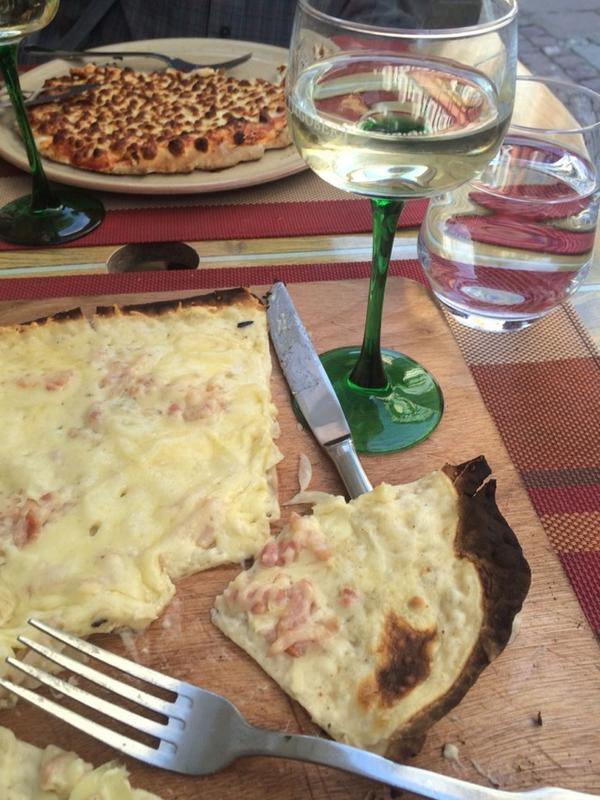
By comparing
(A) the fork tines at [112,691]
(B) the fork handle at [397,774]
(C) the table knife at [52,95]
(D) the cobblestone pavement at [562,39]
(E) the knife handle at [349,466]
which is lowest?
(D) the cobblestone pavement at [562,39]

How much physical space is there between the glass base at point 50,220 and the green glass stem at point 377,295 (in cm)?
90

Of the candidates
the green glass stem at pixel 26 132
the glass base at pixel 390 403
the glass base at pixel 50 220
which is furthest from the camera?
the glass base at pixel 50 220

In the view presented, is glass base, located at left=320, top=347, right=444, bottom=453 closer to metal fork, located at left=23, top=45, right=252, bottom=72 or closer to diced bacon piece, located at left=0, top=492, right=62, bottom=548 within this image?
diced bacon piece, located at left=0, top=492, right=62, bottom=548

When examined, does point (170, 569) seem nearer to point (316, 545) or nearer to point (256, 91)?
point (316, 545)

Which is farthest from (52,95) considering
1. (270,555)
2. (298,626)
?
(298,626)

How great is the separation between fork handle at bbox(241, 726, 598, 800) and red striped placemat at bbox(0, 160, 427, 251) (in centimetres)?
136

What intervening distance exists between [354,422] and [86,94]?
1.68 metres

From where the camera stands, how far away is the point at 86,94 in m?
2.41

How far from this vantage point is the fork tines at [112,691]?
36.0 inches

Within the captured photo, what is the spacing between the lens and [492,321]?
1.65 metres

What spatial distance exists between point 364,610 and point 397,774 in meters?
0.24

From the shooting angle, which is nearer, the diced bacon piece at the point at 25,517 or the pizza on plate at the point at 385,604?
the pizza on plate at the point at 385,604

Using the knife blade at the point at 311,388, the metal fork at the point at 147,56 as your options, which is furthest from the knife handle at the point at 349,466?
the metal fork at the point at 147,56

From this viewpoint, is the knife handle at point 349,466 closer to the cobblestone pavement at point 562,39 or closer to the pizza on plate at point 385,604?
the pizza on plate at point 385,604
